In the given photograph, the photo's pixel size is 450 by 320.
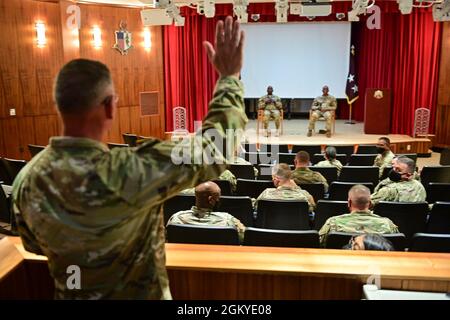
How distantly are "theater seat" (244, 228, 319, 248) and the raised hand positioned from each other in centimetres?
193

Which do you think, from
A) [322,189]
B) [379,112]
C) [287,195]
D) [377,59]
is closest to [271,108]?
[379,112]

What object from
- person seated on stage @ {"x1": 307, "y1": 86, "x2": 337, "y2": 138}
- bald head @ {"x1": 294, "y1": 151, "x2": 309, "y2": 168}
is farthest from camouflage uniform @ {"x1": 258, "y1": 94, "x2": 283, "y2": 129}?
bald head @ {"x1": 294, "y1": 151, "x2": 309, "y2": 168}

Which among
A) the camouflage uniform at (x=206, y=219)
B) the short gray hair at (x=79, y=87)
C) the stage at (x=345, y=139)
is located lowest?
the stage at (x=345, y=139)

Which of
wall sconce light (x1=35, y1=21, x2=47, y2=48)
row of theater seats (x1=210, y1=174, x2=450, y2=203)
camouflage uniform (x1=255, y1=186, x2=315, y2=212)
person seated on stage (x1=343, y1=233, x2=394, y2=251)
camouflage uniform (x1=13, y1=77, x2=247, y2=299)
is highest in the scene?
wall sconce light (x1=35, y1=21, x2=47, y2=48)

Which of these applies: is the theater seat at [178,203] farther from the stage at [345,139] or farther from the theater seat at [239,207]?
the stage at [345,139]

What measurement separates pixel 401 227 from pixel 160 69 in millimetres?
8427

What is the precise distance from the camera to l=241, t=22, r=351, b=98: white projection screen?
1170 centimetres

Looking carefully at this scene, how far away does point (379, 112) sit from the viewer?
33.9 feet

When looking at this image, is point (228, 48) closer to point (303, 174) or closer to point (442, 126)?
point (303, 174)

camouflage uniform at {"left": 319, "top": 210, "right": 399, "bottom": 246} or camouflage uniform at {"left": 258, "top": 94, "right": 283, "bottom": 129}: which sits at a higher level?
camouflage uniform at {"left": 258, "top": 94, "right": 283, "bottom": 129}

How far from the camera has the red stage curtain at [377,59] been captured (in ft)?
33.6

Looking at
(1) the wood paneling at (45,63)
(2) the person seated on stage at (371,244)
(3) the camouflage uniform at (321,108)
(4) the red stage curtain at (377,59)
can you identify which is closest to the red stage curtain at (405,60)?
(4) the red stage curtain at (377,59)

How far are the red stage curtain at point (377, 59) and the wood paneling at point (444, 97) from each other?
0.13 m

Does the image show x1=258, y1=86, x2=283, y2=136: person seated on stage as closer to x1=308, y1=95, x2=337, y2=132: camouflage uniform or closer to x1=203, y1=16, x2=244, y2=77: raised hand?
x1=308, y1=95, x2=337, y2=132: camouflage uniform
